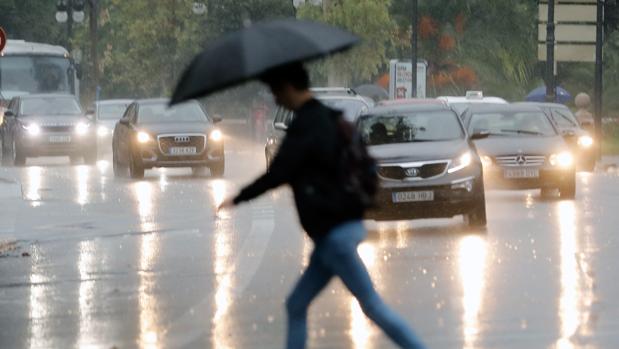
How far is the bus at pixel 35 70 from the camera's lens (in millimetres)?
56812

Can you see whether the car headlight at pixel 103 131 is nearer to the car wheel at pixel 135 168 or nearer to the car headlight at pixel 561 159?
the car wheel at pixel 135 168

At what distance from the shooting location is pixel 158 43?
85.1 metres

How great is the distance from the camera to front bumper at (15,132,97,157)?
43750 mm

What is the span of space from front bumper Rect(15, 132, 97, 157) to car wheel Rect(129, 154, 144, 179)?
7785 mm

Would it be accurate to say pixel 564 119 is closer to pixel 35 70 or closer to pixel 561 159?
pixel 561 159

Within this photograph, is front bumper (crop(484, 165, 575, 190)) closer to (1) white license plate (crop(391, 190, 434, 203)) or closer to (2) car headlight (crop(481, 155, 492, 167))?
(2) car headlight (crop(481, 155, 492, 167))

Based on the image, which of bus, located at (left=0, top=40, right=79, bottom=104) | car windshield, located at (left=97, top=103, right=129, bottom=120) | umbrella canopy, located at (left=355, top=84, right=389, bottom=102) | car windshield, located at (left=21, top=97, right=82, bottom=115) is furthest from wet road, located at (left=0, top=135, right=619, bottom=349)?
umbrella canopy, located at (left=355, top=84, right=389, bottom=102)

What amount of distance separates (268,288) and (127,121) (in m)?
22.6

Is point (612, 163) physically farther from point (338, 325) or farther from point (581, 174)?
point (338, 325)

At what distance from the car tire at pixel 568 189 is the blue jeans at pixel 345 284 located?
18423mm

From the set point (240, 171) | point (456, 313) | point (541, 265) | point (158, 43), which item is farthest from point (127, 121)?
point (158, 43)

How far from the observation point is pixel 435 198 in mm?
20812

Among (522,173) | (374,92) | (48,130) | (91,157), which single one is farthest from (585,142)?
(374,92)

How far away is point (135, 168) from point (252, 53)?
27.7m
